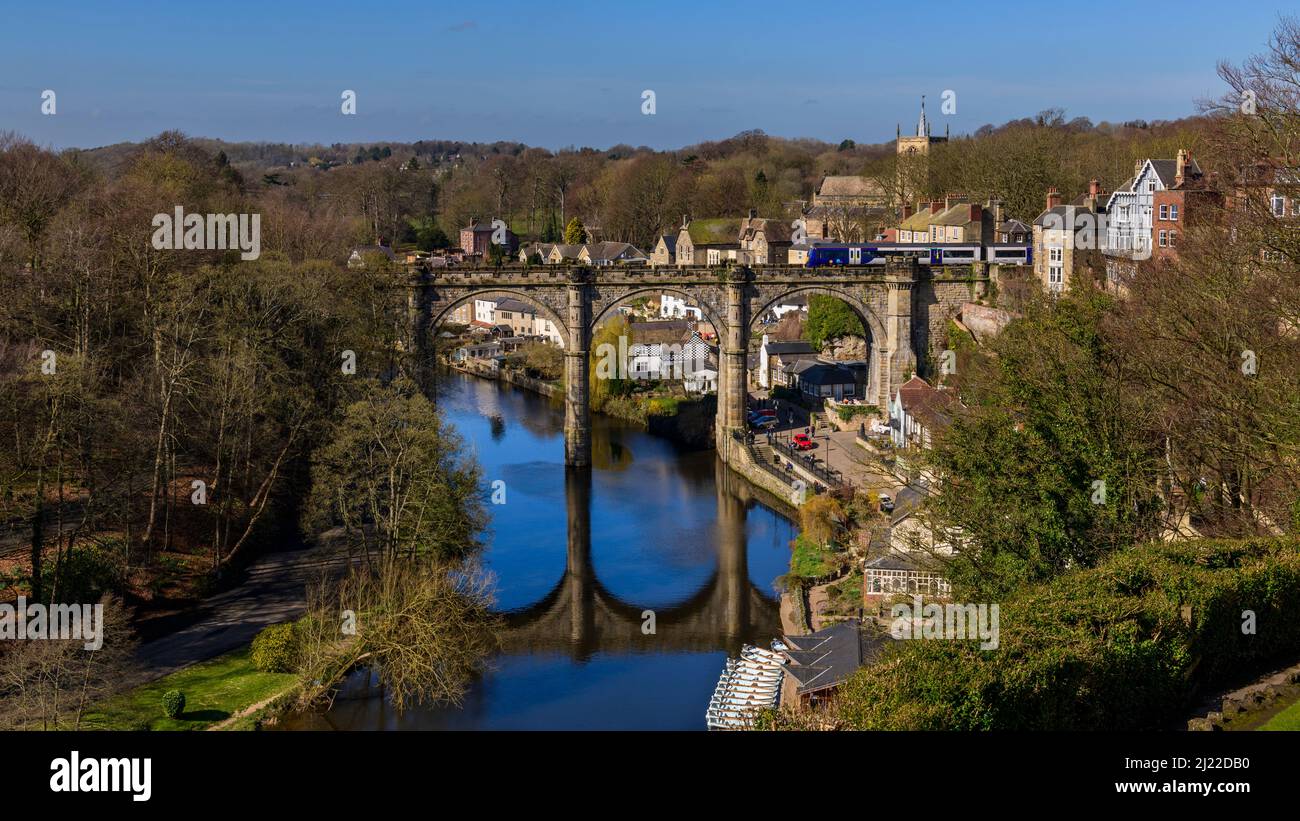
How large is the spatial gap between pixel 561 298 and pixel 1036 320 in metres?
23.7

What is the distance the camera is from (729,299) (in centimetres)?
4756

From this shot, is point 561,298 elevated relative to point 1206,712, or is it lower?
elevated

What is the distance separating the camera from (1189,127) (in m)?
66.9

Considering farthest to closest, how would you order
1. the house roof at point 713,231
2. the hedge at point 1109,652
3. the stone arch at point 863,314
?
1. the house roof at point 713,231
2. the stone arch at point 863,314
3. the hedge at point 1109,652

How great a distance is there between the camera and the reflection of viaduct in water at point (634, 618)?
28.0 metres

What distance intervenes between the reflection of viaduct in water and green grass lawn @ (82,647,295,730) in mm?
5677

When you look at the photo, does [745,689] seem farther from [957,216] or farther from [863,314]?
[957,216]

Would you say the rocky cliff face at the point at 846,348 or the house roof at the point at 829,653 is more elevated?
the rocky cliff face at the point at 846,348

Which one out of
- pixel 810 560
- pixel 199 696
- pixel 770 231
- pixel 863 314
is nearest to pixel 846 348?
pixel 863 314

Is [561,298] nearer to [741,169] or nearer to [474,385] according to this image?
[474,385]

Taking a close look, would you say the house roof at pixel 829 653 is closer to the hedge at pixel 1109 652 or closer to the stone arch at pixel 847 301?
the hedge at pixel 1109 652

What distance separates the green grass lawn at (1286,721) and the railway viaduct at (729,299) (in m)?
31.4

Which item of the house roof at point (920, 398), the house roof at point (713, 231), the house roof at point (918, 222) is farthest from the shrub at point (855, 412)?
the house roof at point (713, 231)

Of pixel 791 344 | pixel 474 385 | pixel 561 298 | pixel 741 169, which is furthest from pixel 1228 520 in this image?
pixel 741 169
